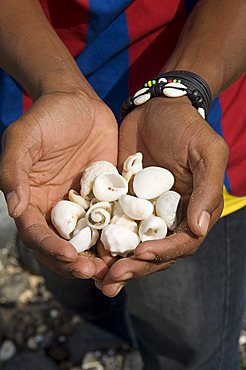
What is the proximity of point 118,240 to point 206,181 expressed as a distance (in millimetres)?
153

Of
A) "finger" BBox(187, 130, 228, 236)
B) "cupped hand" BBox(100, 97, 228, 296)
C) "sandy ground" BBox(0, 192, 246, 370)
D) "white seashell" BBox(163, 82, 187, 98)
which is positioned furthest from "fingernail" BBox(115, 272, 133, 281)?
"sandy ground" BBox(0, 192, 246, 370)

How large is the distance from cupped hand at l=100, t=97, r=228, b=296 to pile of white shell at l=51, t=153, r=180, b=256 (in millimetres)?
27

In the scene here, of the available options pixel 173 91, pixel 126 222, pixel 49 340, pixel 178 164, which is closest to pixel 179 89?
pixel 173 91

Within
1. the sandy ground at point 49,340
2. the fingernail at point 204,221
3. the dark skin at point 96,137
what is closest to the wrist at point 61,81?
the dark skin at point 96,137

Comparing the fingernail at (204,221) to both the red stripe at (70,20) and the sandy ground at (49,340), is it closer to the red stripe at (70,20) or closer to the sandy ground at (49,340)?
the red stripe at (70,20)

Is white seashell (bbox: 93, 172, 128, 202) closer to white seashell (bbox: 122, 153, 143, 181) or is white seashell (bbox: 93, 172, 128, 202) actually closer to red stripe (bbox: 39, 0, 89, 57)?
white seashell (bbox: 122, 153, 143, 181)

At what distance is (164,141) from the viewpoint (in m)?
1.05

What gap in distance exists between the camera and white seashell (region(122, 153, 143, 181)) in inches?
42.7

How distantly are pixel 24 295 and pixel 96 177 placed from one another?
1.06 metres

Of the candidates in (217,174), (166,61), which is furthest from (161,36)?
(217,174)

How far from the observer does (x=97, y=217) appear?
105 cm

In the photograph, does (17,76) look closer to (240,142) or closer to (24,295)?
(240,142)

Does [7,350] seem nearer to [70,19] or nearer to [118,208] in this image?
[118,208]

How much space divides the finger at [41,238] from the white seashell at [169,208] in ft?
0.57
